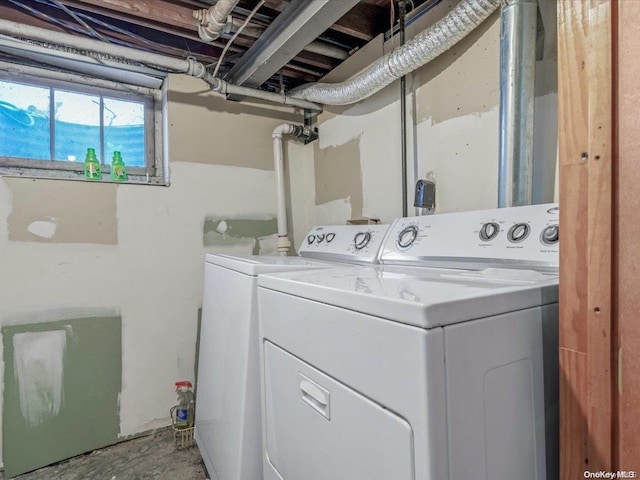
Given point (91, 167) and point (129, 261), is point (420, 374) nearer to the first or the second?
point (129, 261)

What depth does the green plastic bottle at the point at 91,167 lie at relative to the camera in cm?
175

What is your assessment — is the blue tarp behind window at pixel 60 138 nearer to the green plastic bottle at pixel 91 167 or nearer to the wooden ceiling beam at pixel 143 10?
the green plastic bottle at pixel 91 167

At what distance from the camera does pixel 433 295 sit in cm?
57

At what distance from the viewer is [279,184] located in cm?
218

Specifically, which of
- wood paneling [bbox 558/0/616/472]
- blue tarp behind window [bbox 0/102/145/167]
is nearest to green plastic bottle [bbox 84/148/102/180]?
blue tarp behind window [bbox 0/102/145/167]

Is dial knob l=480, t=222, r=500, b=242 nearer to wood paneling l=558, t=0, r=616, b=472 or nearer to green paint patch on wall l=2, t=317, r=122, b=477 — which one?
wood paneling l=558, t=0, r=616, b=472

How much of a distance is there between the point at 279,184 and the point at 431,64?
3.57ft

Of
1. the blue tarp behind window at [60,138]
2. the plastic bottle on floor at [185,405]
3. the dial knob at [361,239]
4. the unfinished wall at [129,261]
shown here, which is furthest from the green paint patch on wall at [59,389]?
the dial knob at [361,239]

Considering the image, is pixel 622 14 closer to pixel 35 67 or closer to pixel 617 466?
pixel 617 466

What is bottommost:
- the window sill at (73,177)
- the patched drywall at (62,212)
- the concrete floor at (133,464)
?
the concrete floor at (133,464)

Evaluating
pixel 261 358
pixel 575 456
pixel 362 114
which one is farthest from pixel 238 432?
pixel 362 114

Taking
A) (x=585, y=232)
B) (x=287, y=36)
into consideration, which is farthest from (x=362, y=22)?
(x=585, y=232)

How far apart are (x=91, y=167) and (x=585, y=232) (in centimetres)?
206

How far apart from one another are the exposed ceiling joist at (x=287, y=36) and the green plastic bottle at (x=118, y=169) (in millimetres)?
773
